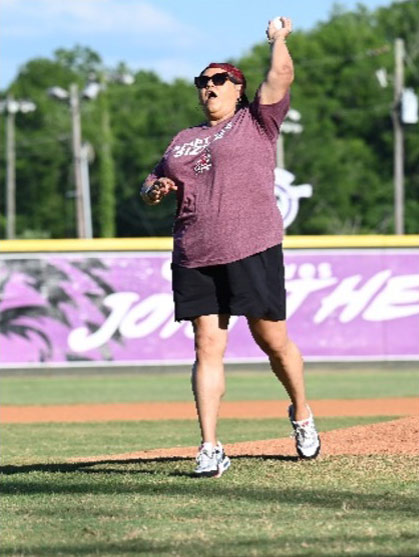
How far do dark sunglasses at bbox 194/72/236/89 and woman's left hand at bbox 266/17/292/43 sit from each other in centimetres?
27

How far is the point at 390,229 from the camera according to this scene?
235 feet

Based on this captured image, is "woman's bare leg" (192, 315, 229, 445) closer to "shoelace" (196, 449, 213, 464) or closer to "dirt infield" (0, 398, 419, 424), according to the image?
"shoelace" (196, 449, 213, 464)

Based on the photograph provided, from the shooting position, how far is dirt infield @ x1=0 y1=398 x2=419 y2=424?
1397 cm

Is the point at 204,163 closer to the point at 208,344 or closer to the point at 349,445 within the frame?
the point at 208,344

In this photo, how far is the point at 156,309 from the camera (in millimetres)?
20156

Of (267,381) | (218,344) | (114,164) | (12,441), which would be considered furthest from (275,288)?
(114,164)

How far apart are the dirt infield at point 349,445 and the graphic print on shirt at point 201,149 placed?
1.65 meters

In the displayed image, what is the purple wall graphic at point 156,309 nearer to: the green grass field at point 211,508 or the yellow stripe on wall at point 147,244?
the yellow stripe on wall at point 147,244

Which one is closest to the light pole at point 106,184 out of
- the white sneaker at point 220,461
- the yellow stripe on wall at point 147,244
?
the yellow stripe on wall at point 147,244

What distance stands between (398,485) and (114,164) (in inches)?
2891

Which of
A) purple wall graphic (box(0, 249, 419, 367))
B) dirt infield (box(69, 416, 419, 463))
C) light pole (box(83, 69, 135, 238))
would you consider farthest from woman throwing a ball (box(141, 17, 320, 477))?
light pole (box(83, 69, 135, 238))

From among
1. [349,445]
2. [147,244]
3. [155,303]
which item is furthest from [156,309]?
[349,445]

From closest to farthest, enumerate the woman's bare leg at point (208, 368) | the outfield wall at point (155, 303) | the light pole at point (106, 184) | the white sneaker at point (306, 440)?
the woman's bare leg at point (208, 368), the white sneaker at point (306, 440), the outfield wall at point (155, 303), the light pole at point (106, 184)

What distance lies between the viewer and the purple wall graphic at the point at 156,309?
20047 millimetres
